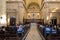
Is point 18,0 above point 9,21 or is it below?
above

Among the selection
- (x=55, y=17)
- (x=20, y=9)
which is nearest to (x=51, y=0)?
(x=55, y=17)

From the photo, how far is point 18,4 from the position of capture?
41281mm

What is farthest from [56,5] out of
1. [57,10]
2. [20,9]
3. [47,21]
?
[20,9]

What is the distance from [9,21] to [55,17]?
35.6 feet

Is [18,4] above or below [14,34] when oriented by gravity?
above

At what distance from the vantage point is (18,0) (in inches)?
1624

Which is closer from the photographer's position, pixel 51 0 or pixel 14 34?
pixel 14 34

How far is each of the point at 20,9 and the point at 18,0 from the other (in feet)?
7.14

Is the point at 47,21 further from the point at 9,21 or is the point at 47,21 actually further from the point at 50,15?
the point at 9,21

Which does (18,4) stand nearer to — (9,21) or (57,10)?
(9,21)

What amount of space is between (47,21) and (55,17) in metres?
2.10

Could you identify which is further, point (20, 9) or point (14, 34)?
point (20, 9)

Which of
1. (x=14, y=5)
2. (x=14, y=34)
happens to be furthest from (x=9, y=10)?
(x=14, y=34)

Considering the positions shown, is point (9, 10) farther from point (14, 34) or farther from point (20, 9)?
point (14, 34)
